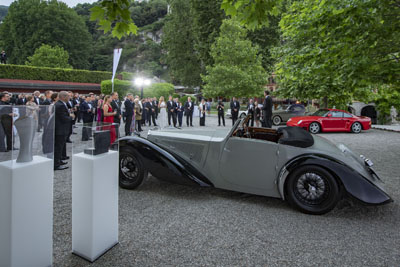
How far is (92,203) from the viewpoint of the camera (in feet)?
8.18

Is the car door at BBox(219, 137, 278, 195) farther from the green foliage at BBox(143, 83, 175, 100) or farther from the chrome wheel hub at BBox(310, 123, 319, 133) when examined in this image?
the green foliage at BBox(143, 83, 175, 100)

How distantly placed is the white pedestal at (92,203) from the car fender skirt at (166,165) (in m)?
1.53

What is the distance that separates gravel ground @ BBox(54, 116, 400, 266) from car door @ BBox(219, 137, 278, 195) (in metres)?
0.33

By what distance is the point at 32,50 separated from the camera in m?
52.1

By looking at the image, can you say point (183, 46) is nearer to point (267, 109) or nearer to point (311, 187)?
point (267, 109)

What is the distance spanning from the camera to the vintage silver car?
364 cm

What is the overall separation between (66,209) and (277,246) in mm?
2963

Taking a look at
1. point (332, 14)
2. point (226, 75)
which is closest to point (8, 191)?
point (332, 14)

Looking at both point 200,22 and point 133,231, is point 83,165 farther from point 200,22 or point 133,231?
point 200,22

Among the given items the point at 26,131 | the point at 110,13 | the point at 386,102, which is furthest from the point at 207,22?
the point at 26,131

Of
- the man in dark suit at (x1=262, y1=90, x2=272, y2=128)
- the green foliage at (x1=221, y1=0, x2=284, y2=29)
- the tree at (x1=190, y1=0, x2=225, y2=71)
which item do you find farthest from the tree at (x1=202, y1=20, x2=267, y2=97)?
the green foliage at (x1=221, y1=0, x2=284, y2=29)

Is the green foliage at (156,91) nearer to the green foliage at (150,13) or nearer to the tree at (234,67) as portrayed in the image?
the tree at (234,67)

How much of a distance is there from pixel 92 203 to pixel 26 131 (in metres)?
0.87

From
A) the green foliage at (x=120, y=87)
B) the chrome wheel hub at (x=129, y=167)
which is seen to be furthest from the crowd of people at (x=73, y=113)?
the green foliage at (x=120, y=87)
